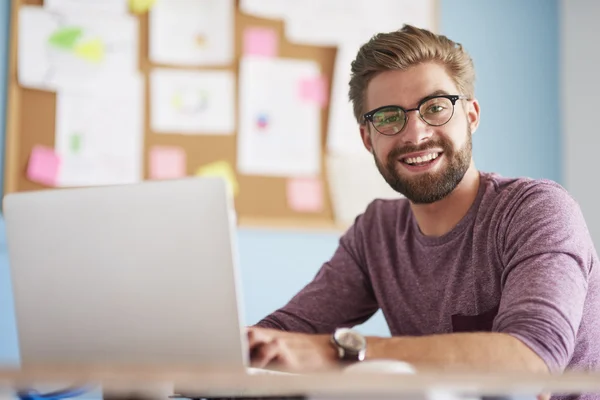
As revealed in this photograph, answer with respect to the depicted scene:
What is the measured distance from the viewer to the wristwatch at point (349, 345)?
1194 millimetres

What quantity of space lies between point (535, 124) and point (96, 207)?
2112 mm

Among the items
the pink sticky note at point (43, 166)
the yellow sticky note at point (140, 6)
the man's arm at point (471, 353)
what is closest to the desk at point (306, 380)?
the man's arm at point (471, 353)

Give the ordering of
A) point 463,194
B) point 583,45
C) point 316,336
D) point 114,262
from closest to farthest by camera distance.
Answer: point 114,262 → point 316,336 → point 463,194 → point 583,45

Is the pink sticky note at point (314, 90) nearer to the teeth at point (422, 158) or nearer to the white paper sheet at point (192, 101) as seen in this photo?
the white paper sheet at point (192, 101)

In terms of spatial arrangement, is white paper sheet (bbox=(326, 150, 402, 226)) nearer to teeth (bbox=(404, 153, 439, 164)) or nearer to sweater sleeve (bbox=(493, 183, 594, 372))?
teeth (bbox=(404, 153, 439, 164))

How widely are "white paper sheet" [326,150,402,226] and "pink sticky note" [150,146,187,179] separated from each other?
491 mm

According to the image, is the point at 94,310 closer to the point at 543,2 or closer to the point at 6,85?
the point at 6,85

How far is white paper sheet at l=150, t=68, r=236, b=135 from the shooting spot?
2.36 metres

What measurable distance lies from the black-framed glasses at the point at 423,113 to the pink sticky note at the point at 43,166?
1.13 meters

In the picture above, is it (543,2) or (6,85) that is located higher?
(543,2)

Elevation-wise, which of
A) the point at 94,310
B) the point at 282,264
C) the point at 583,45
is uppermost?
the point at 583,45

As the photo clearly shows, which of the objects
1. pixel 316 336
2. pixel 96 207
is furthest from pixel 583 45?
pixel 96 207

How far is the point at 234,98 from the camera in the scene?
2.42 metres

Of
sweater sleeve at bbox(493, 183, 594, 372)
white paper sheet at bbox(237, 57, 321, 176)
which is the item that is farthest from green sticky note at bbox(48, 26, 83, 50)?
sweater sleeve at bbox(493, 183, 594, 372)
